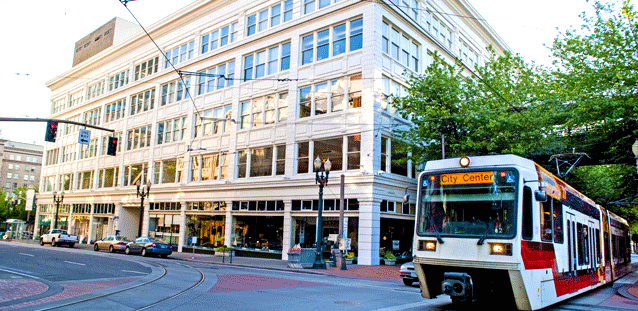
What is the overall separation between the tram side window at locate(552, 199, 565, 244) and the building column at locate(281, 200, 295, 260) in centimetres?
2036

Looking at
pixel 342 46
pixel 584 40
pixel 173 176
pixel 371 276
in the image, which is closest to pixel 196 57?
pixel 173 176

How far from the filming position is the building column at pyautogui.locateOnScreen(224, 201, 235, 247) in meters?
33.3

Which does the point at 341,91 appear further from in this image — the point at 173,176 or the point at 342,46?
the point at 173,176

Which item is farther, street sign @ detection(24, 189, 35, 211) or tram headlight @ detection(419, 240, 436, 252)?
street sign @ detection(24, 189, 35, 211)

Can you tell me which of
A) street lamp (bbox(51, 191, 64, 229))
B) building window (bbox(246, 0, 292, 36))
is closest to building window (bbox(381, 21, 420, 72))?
building window (bbox(246, 0, 292, 36))

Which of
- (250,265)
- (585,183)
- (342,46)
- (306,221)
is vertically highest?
(342,46)

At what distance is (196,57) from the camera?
38.2 metres

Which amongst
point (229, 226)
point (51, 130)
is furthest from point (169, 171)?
point (51, 130)

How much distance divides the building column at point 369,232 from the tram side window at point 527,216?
17.0 metres

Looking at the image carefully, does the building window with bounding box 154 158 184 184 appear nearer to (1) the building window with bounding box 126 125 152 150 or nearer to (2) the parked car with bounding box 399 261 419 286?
(1) the building window with bounding box 126 125 152 150

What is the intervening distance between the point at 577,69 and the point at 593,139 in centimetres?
326

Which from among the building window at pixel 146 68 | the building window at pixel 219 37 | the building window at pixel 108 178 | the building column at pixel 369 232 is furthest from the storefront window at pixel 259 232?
the building window at pixel 108 178

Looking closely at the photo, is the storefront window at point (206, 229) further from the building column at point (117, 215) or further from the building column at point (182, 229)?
the building column at point (117, 215)

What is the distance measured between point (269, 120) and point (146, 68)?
58.6ft
